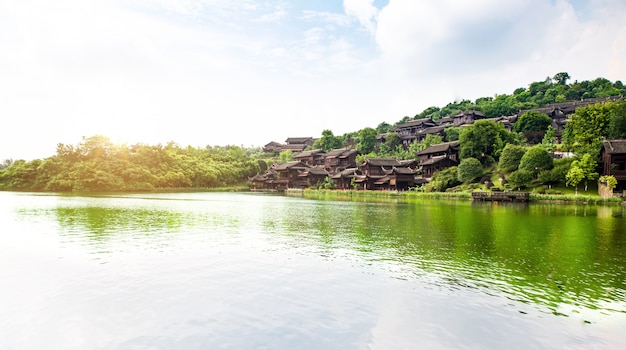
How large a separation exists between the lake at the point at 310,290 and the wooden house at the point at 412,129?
72882mm

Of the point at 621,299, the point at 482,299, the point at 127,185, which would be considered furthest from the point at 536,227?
the point at 127,185

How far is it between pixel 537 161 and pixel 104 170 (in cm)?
7036

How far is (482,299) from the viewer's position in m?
9.39

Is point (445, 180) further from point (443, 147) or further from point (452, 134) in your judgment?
point (452, 134)

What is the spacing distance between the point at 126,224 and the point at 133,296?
13.8 m

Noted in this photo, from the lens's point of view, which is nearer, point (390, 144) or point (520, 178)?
point (520, 178)

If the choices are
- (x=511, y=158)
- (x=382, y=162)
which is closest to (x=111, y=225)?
(x=511, y=158)

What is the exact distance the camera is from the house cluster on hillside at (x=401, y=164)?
62.7 m

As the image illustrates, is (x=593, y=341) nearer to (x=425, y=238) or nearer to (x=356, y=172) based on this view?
(x=425, y=238)

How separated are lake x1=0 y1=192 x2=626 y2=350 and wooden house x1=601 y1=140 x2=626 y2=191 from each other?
91.8 ft

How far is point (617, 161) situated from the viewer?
40.4 metres

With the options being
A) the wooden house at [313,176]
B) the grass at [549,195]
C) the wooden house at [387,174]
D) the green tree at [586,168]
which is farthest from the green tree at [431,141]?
the green tree at [586,168]

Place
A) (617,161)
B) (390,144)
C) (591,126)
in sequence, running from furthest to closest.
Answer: (390,144)
(591,126)
(617,161)

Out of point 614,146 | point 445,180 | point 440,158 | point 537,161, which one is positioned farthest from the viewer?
point 440,158
